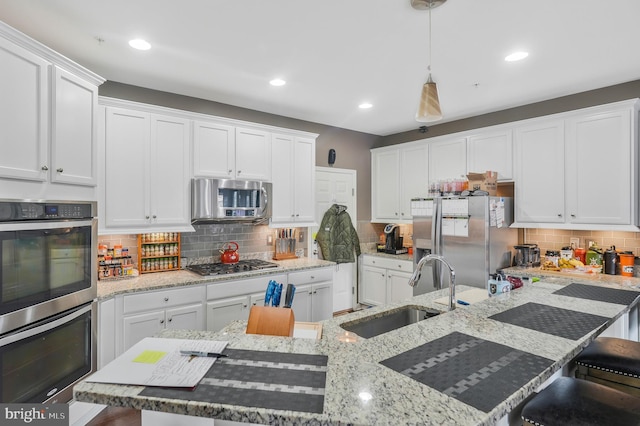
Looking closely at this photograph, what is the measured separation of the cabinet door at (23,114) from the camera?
1838 millimetres

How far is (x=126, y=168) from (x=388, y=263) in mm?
3316

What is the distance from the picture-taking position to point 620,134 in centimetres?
312

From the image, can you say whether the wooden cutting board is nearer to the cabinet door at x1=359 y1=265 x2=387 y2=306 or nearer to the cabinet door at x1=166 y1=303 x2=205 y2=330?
the cabinet door at x1=166 y1=303 x2=205 y2=330

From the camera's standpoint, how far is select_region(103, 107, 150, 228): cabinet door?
2953 millimetres

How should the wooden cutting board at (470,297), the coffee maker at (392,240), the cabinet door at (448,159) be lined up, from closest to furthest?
the wooden cutting board at (470,297), the cabinet door at (448,159), the coffee maker at (392,240)

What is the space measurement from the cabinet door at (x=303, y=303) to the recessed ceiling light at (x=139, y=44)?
2.58 m

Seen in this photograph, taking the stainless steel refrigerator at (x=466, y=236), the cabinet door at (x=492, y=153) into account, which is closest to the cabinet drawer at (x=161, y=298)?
the stainless steel refrigerator at (x=466, y=236)

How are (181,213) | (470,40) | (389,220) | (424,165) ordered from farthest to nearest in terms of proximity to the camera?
1. (389,220)
2. (424,165)
3. (181,213)
4. (470,40)

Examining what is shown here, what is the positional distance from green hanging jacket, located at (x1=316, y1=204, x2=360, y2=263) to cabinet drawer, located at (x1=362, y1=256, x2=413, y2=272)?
30 centimetres

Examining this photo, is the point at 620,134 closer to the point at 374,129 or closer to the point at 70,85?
the point at 374,129

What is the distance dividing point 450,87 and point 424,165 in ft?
4.68

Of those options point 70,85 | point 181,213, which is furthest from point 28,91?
point 181,213

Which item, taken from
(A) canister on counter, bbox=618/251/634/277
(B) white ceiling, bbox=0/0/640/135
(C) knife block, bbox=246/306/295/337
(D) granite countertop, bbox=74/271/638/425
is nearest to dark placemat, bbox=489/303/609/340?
(D) granite countertop, bbox=74/271/638/425

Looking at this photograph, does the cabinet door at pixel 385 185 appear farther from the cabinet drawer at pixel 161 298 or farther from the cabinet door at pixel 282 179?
the cabinet drawer at pixel 161 298
